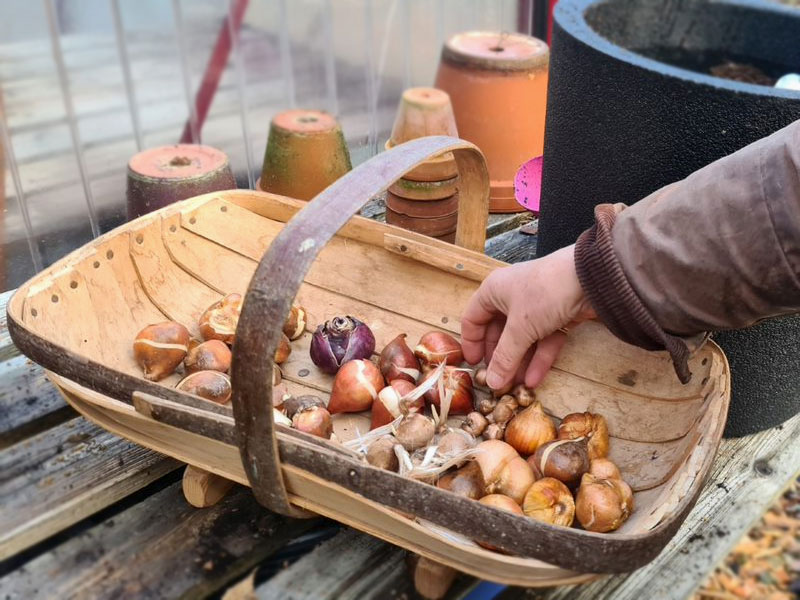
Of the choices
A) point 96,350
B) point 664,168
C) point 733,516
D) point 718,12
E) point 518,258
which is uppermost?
point 718,12

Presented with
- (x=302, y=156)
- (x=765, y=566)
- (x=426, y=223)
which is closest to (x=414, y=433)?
(x=426, y=223)

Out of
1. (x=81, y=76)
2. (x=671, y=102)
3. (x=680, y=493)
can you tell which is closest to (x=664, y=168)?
(x=671, y=102)

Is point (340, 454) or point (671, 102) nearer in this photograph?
point (340, 454)

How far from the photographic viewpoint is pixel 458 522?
0.74m

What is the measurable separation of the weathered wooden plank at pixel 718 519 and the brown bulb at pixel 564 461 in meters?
0.15

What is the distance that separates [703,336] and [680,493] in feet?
0.79

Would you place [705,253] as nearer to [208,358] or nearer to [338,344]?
[338,344]

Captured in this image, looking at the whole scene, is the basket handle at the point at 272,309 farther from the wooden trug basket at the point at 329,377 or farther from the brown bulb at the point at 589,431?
the brown bulb at the point at 589,431

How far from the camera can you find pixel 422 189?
146 centimetres

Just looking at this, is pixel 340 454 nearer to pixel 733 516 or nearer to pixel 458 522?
pixel 458 522

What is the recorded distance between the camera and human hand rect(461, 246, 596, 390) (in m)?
0.93

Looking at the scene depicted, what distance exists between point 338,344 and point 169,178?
49cm

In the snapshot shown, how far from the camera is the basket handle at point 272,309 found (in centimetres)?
74

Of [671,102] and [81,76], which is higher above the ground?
[671,102]
